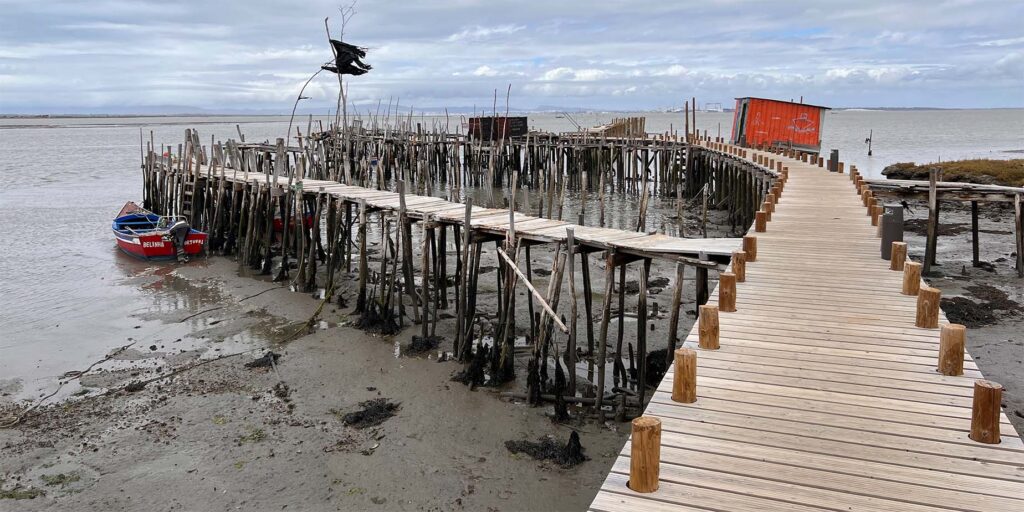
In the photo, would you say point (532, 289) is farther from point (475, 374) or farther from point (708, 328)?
point (708, 328)

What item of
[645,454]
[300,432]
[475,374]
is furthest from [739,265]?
[300,432]

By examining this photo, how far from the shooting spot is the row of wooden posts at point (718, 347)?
3.96m

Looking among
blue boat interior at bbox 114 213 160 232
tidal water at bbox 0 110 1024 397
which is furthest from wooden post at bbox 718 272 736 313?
blue boat interior at bbox 114 213 160 232

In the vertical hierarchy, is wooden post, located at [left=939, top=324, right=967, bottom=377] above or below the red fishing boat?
above

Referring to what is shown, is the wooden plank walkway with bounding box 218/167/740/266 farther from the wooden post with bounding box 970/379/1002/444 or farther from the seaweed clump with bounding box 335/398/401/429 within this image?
the wooden post with bounding box 970/379/1002/444

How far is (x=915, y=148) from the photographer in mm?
60281

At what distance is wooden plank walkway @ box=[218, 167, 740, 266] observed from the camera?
31.4 feet

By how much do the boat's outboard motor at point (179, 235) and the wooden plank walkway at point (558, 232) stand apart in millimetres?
5126

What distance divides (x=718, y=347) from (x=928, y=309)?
192 cm

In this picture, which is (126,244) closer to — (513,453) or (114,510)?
(114,510)

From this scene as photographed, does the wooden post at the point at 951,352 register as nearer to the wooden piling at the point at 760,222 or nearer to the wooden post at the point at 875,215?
the wooden piling at the point at 760,222

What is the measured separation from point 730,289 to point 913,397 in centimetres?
218

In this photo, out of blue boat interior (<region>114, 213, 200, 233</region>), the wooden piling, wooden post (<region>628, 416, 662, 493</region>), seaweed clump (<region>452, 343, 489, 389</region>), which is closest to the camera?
wooden post (<region>628, 416, 662, 493</region>)

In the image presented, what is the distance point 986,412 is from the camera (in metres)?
4.37
